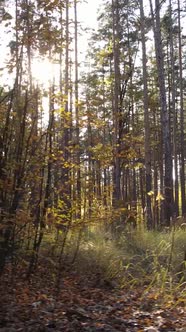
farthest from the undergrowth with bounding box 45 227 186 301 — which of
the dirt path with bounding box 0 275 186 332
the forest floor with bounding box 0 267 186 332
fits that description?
the dirt path with bounding box 0 275 186 332

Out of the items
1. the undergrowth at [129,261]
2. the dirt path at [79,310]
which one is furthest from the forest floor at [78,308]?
the undergrowth at [129,261]

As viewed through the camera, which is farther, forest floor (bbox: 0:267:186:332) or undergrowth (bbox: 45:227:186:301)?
undergrowth (bbox: 45:227:186:301)

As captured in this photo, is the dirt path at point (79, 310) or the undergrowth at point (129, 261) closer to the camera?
the dirt path at point (79, 310)

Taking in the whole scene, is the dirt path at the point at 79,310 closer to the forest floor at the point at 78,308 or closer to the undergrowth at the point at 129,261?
the forest floor at the point at 78,308

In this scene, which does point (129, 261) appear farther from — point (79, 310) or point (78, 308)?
point (79, 310)

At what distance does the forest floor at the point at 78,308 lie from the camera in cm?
453

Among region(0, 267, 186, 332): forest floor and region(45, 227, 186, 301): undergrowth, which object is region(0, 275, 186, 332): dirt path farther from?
region(45, 227, 186, 301): undergrowth

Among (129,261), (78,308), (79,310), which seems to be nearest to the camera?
(79,310)

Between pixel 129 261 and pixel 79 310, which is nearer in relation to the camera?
pixel 79 310

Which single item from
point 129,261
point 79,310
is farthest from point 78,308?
point 129,261

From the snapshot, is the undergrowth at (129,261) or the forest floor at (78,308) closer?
the forest floor at (78,308)

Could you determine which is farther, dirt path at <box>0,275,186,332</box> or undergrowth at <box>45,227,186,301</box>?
undergrowth at <box>45,227,186,301</box>

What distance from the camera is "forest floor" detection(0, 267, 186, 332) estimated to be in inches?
178

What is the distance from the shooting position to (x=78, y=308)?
5.17 meters
